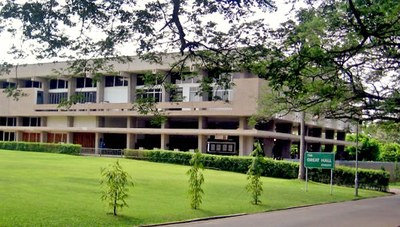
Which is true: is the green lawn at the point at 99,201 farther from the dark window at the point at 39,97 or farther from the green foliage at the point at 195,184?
the dark window at the point at 39,97

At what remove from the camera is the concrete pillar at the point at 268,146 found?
58769mm

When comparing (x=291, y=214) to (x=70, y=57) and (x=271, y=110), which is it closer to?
(x=70, y=57)

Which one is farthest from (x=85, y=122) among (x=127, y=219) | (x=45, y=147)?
(x=127, y=219)

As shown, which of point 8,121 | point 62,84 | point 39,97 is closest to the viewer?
point 62,84

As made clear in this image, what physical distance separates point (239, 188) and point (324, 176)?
586 inches

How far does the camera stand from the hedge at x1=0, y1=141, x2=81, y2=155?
54344mm

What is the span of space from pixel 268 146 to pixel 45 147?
2501 centimetres

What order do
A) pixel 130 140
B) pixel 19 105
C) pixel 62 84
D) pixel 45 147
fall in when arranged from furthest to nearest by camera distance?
pixel 19 105, pixel 62 84, pixel 130 140, pixel 45 147

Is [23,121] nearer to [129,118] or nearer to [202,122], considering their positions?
[129,118]

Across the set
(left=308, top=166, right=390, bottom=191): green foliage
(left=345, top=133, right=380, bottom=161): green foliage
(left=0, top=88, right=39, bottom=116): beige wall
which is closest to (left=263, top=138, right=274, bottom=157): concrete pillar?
(left=308, top=166, right=390, bottom=191): green foliage

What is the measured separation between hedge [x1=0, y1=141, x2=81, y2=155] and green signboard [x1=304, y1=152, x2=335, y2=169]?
101 feet

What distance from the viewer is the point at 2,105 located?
7100 cm

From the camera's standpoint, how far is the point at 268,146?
59.4m

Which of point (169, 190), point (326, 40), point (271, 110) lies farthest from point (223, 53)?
point (271, 110)
